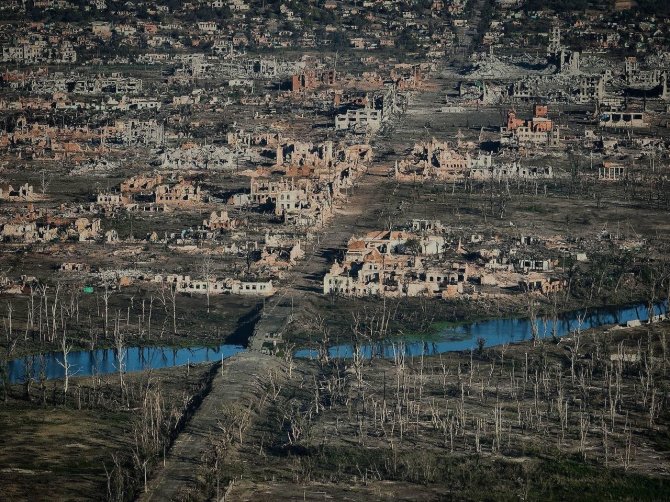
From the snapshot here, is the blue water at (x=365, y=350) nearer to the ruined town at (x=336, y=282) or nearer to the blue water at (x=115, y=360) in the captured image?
the blue water at (x=115, y=360)

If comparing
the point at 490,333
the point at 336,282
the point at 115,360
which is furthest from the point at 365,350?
the point at 115,360

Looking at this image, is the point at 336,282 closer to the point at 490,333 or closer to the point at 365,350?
the point at 490,333

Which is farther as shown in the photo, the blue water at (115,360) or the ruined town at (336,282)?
the blue water at (115,360)

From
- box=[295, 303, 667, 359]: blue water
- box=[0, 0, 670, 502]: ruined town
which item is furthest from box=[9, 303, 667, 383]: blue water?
box=[0, 0, 670, 502]: ruined town

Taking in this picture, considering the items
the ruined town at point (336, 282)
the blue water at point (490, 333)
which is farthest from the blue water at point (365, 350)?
the ruined town at point (336, 282)

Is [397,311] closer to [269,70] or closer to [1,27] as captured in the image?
[269,70]

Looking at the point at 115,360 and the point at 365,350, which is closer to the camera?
the point at 115,360

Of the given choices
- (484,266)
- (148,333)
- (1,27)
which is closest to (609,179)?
(484,266)
